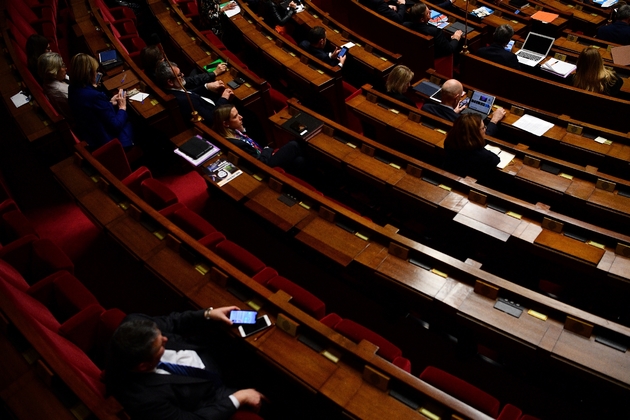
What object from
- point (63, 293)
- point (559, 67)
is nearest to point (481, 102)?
point (559, 67)

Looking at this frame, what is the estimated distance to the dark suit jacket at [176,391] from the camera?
82 centimetres

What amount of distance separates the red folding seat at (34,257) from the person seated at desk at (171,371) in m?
0.31

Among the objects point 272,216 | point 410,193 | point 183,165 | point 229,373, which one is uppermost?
point 410,193

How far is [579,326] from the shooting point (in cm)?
94

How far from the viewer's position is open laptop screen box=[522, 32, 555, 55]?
194cm

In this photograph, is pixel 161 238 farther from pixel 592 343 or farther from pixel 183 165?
pixel 592 343

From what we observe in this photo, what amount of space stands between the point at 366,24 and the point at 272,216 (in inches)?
60.6

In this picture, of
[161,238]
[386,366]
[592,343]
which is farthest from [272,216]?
[592,343]

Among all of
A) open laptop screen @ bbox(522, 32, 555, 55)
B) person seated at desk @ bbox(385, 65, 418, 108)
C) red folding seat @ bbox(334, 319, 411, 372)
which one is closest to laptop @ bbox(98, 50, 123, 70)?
person seated at desk @ bbox(385, 65, 418, 108)

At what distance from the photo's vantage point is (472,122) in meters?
1.25

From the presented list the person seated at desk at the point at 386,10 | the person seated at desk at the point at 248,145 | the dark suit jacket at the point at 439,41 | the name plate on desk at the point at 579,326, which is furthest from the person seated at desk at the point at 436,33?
the name plate on desk at the point at 579,326

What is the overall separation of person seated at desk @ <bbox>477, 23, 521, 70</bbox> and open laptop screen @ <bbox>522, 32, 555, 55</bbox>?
0.10 meters

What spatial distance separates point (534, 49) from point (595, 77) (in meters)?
0.34

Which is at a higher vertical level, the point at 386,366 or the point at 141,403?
the point at 386,366
